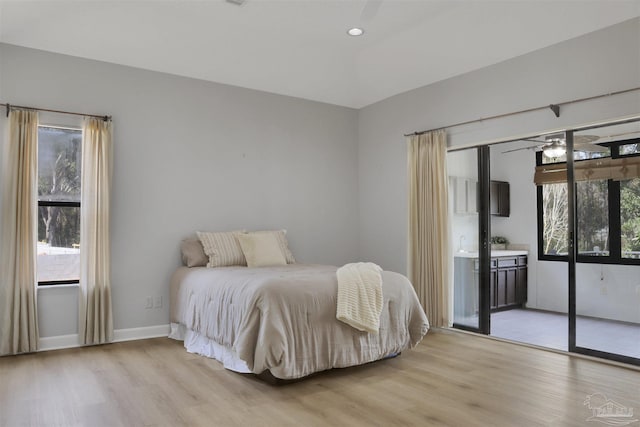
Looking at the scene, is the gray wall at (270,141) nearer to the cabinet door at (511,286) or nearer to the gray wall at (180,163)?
the gray wall at (180,163)

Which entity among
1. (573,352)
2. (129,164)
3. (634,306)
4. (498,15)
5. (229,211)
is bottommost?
(573,352)

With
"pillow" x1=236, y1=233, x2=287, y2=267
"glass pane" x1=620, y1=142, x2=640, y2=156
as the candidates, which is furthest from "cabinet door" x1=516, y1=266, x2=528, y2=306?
"pillow" x1=236, y1=233, x2=287, y2=267

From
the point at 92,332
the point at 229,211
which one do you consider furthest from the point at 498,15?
the point at 92,332

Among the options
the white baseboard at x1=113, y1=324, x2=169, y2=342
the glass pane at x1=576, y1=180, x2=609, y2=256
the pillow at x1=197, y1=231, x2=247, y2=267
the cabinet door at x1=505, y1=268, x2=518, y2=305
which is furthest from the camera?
the cabinet door at x1=505, y1=268, x2=518, y2=305

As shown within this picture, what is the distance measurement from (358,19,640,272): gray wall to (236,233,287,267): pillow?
1574 mm

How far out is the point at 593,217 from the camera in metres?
3.89

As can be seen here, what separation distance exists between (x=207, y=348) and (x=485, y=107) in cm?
347

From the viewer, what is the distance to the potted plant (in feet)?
17.0

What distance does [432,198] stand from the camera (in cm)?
498

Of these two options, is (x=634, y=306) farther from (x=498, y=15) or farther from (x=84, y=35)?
(x=84, y=35)

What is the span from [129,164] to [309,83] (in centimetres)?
226

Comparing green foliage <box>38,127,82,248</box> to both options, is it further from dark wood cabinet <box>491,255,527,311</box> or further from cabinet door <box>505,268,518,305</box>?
cabinet door <box>505,268,518,305</box>

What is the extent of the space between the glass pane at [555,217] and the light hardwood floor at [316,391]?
3.52 ft

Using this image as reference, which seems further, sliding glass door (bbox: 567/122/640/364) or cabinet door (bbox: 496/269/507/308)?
cabinet door (bbox: 496/269/507/308)
